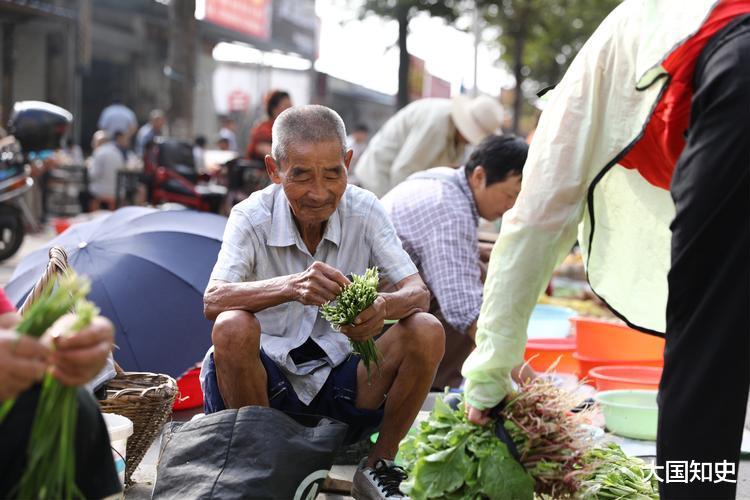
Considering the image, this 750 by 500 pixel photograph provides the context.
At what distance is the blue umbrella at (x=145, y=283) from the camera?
13.9 feet

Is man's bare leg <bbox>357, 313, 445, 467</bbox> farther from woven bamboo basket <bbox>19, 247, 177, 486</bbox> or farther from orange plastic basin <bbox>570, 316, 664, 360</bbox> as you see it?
orange plastic basin <bbox>570, 316, 664, 360</bbox>

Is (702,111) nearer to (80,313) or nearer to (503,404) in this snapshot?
(503,404)

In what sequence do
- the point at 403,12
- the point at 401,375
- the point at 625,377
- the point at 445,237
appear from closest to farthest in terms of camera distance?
1. the point at 401,375
2. the point at 445,237
3. the point at 625,377
4. the point at 403,12

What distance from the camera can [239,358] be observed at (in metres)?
2.95

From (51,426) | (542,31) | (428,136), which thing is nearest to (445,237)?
(51,426)

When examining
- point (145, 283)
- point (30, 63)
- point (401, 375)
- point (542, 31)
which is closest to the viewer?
point (401, 375)

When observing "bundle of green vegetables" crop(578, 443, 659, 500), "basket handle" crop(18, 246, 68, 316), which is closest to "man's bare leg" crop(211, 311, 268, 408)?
"basket handle" crop(18, 246, 68, 316)

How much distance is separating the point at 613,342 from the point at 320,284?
295cm

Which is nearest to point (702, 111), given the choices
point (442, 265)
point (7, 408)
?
point (7, 408)

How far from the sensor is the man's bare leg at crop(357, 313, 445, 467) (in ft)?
10.3

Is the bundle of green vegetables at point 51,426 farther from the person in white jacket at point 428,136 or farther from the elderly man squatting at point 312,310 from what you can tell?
the person in white jacket at point 428,136

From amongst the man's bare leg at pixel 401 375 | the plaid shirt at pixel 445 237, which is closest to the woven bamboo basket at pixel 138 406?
the man's bare leg at pixel 401 375

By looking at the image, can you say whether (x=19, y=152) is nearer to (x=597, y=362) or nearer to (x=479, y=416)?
(x=597, y=362)

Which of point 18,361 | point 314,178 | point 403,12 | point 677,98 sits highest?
point 403,12
